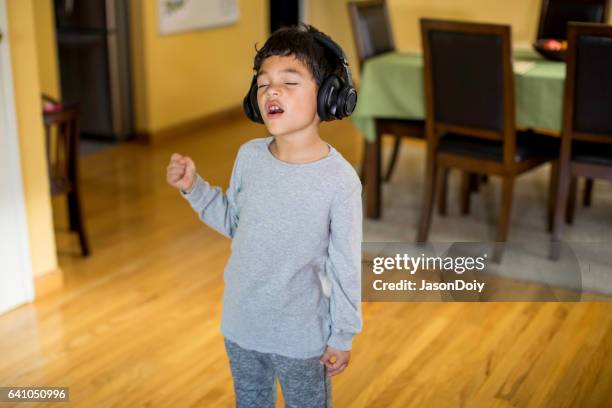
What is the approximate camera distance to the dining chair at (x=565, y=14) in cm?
401

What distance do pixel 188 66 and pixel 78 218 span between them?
2407 mm

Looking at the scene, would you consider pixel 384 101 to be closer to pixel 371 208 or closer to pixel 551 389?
pixel 371 208

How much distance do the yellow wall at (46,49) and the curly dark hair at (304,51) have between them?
335 cm

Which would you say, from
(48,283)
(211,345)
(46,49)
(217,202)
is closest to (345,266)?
(217,202)

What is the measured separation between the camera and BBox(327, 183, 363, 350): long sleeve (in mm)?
1459

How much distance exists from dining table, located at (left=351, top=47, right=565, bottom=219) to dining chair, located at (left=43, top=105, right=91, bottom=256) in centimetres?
123

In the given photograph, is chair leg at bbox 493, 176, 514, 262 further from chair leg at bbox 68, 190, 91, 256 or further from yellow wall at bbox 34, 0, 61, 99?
yellow wall at bbox 34, 0, 61, 99

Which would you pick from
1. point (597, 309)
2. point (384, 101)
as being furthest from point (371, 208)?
point (597, 309)

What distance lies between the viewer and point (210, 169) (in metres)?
4.62

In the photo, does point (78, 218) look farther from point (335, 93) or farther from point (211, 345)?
point (335, 93)

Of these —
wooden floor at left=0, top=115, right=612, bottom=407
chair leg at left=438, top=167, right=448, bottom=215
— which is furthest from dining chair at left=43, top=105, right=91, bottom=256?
chair leg at left=438, top=167, right=448, bottom=215

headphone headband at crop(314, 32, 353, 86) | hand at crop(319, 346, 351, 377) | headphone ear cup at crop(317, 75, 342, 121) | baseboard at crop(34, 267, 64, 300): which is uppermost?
headphone headband at crop(314, 32, 353, 86)

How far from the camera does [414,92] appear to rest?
3535 mm

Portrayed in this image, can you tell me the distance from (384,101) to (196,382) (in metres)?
1.72
